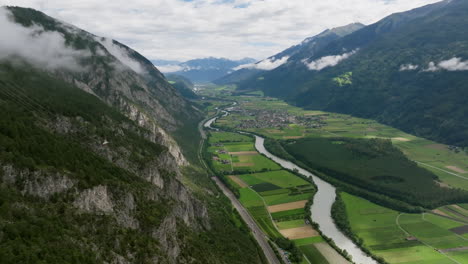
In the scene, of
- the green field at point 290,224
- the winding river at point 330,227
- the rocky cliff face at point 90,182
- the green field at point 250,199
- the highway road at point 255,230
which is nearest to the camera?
the rocky cliff face at point 90,182

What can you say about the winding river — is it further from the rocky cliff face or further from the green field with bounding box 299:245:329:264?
the rocky cliff face

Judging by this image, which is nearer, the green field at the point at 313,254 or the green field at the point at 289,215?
the green field at the point at 313,254

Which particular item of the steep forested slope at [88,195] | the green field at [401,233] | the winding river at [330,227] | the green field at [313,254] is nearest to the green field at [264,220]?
the steep forested slope at [88,195]

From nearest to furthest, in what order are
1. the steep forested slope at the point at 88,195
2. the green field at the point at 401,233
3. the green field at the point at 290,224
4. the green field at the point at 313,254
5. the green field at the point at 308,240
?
the steep forested slope at the point at 88,195 → the green field at the point at 313,254 → the green field at the point at 401,233 → the green field at the point at 308,240 → the green field at the point at 290,224

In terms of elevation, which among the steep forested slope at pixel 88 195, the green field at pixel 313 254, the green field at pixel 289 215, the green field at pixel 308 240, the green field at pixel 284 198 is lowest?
the green field at pixel 313 254

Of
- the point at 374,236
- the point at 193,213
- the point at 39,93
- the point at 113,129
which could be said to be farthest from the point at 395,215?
the point at 39,93

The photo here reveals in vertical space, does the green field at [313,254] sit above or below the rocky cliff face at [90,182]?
below

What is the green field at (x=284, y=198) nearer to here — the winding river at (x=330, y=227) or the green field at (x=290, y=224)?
the winding river at (x=330, y=227)

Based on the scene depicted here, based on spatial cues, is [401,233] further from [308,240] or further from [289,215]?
[289,215]

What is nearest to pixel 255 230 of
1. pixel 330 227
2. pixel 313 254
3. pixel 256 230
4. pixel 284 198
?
pixel 256 230
